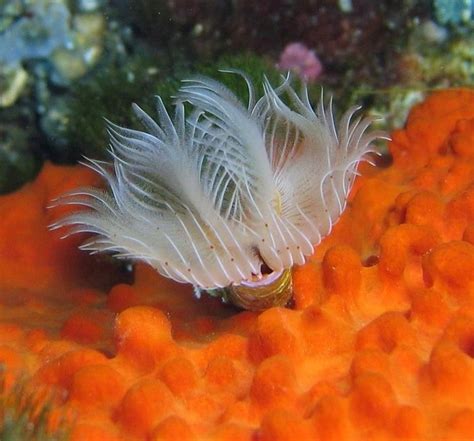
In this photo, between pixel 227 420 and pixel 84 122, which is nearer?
pixel 227 420

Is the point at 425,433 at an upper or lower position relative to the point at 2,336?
lower

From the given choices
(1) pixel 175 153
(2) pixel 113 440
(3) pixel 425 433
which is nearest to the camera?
(3) pixel 425 433

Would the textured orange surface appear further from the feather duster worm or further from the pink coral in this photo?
the pink coral

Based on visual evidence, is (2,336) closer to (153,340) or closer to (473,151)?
(153,340)

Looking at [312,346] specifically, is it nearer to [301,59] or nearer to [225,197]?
[225,197]

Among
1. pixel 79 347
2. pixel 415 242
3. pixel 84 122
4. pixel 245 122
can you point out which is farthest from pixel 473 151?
pixel 84 122

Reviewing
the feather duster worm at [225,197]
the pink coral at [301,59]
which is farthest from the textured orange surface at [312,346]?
the pink coral at [301,59]
